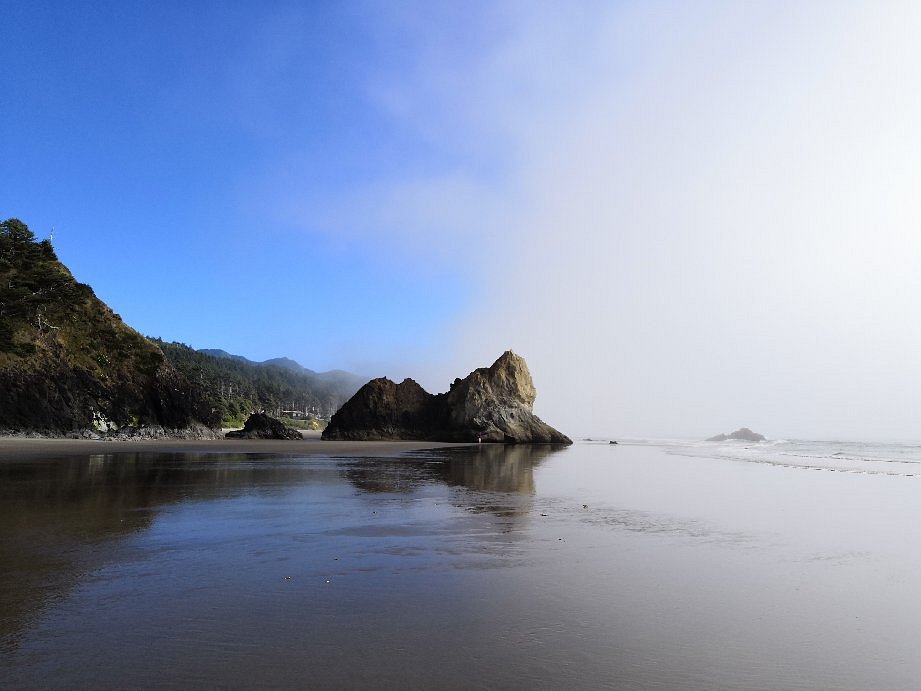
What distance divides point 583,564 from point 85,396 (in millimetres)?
52489

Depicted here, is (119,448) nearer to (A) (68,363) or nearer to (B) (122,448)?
(B) (122,448)

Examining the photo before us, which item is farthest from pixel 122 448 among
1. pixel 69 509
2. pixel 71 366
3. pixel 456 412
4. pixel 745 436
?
pixel 745 436

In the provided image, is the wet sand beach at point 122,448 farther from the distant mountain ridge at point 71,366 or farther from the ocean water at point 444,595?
the ocean water at point 444,595

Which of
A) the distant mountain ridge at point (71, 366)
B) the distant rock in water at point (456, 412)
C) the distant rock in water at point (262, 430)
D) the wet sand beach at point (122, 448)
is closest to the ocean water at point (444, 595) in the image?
the wet sand beach at point (122, 448)

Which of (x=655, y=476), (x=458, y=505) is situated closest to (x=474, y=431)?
(x=655, y=476)

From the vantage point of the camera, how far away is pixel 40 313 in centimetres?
4850

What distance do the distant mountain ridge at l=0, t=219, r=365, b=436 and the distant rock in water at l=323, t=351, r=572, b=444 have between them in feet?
69.7

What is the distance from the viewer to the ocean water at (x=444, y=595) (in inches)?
166

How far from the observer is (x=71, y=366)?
47.1 meters

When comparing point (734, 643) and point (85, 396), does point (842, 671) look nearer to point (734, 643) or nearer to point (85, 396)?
point (734, 643)

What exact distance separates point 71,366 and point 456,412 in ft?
152

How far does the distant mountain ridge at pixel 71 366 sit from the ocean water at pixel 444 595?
3771 cm

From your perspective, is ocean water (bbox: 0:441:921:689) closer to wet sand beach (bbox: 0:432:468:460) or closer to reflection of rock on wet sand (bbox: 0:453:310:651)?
reflection of rock on wet sand (bbox: 0:453:310:651)

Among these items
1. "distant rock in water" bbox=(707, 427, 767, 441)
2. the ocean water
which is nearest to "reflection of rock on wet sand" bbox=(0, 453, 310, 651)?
the ocean water
